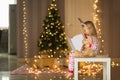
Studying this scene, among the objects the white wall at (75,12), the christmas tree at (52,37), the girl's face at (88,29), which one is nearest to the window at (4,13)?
the white wall at (75,12)

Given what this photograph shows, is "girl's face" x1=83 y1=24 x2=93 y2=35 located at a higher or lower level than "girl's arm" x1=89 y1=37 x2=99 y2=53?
higher

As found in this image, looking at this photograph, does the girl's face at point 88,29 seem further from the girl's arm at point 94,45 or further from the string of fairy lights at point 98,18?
the string of fairy lights at point 98,18

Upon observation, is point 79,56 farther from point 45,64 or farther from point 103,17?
point 103,17

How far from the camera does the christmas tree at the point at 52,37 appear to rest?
945 cm

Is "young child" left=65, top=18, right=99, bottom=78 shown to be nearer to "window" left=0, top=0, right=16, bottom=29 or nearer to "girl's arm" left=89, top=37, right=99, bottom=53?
"girl's arm" left=89, top=37, right=99, bottom=53

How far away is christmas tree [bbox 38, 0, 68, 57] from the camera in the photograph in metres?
9.45

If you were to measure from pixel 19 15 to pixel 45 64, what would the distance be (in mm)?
2000

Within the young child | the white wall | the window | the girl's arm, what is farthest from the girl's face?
the window

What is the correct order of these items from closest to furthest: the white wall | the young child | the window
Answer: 1. the young child
2. the white wall
3. the window

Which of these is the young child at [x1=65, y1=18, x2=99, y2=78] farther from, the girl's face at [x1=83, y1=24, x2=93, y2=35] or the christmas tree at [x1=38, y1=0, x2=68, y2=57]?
the christmas tree at [x1=38, y1=0, x2=68, y2=57]

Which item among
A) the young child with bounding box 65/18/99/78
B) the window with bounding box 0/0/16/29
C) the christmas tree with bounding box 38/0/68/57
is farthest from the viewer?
the window with bounding box 0/0/16/29

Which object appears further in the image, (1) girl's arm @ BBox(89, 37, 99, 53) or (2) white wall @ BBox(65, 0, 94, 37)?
(2) white wall @ BBox(65, 0, 94, 37)

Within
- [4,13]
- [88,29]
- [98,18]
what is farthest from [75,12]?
[4,13]

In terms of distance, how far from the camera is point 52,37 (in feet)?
31.0
